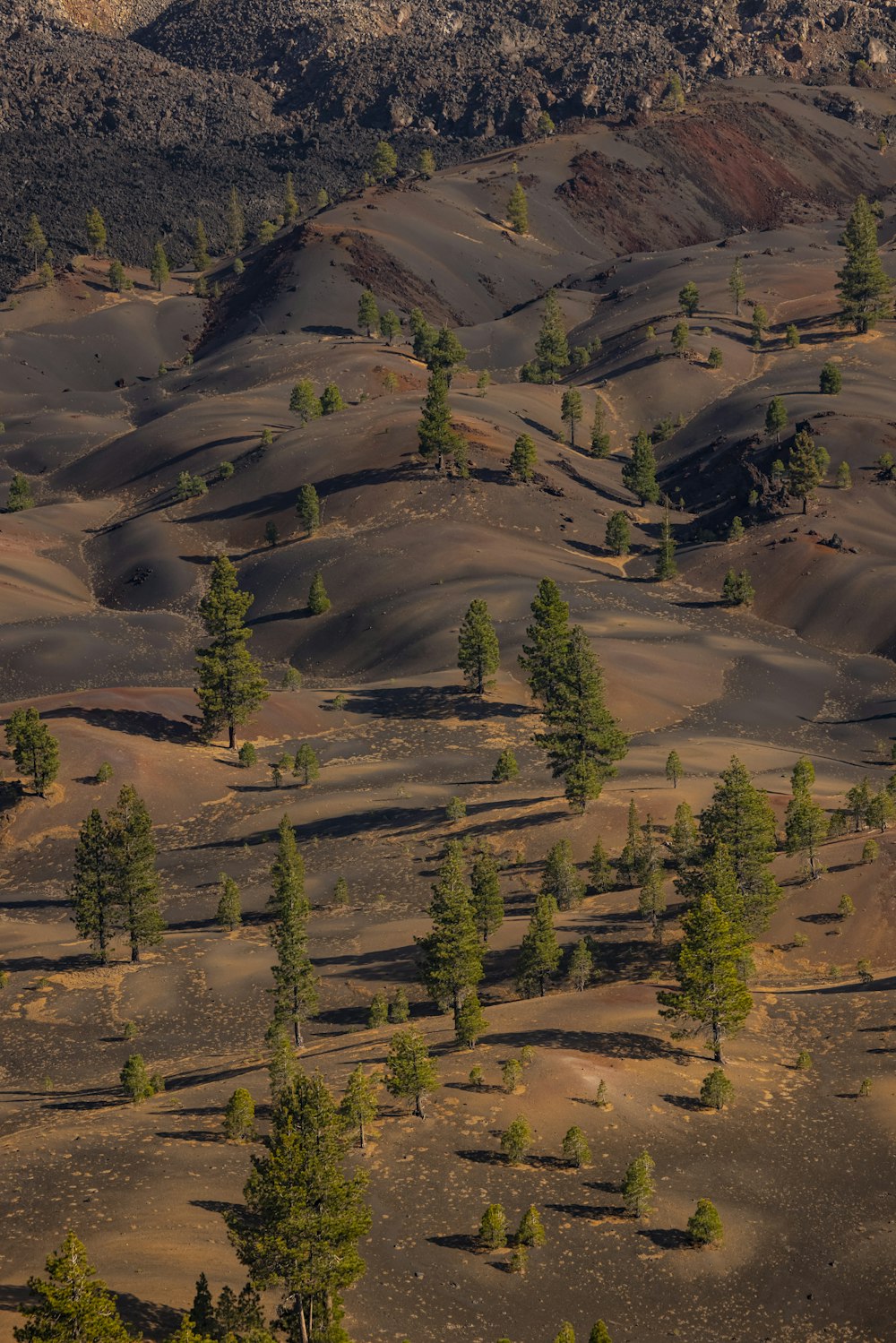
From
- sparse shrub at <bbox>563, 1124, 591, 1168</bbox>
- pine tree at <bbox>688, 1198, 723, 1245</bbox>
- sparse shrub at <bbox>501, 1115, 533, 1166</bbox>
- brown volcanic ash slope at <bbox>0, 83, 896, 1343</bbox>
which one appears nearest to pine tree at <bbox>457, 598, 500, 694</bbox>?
brown volcanic ash slope at <bbox>0, 83, 896, 1343</bbox>

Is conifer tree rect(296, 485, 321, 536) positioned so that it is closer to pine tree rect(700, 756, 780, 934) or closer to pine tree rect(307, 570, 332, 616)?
pine tree rect(307, 570, 332, 616)

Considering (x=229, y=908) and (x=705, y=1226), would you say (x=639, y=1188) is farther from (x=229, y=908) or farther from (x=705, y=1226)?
(x=229, y=908)

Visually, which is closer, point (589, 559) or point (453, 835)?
point (453, 835)

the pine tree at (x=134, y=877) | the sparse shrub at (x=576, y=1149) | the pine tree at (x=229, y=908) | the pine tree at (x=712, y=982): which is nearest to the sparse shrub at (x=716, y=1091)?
the pine tree at (x=712, y=982)

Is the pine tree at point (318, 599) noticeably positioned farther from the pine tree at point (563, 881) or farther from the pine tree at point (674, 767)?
the pine tree at point (563, 881)

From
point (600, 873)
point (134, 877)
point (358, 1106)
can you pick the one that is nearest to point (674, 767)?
point (600, 873)

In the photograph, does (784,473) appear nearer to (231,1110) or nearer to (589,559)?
(589,559)

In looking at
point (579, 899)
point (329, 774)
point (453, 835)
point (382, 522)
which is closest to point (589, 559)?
point (382, 522)
